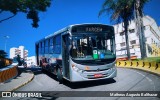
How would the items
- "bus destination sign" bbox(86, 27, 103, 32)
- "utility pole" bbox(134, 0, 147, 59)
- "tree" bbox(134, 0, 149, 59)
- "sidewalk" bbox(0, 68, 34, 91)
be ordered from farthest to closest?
1. "tree" bbox(134, 0, 149, 59)
2. "utility pole" bbox(134, 0, 147, 59)
3. "sidewalk" bbox(0, 68, 34, 91)
4. "bus destination sign" bbox(86, 27, 103, 32)

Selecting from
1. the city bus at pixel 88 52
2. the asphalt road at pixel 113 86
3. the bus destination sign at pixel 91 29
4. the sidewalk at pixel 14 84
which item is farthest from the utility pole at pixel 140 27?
the city bus at pixel 88 52

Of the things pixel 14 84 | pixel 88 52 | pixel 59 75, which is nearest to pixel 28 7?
pixel 14 84

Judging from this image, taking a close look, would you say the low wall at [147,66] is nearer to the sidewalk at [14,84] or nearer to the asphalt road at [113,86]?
the asphalt road at [113,86]

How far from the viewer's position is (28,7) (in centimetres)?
2714

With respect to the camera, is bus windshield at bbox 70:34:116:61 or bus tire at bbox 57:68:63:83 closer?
bus windshield at bbox 70:34:116:61

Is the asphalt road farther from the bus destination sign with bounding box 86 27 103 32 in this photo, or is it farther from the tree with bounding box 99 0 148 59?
the tree with bounding box 99 0 148 59

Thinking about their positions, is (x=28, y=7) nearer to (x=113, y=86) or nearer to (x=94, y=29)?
(x=94, y=29)

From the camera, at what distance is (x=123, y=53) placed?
200 ft

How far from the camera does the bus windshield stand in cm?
1219

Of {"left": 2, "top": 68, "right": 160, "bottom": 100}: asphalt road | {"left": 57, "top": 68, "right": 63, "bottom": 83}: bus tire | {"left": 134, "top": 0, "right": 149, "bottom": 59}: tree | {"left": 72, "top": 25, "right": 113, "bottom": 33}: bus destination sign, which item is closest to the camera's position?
{"left": 2, "top": 68, "right": 160, "bottom": 100}: asphalt road

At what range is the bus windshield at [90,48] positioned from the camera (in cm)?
1219

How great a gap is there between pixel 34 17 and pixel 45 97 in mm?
19489

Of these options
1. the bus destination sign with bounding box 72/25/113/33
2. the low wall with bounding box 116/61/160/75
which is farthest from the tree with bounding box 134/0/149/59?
the bus destination sign with bounding box 72/25/113/33

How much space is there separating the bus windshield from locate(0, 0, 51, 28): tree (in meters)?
14.5
